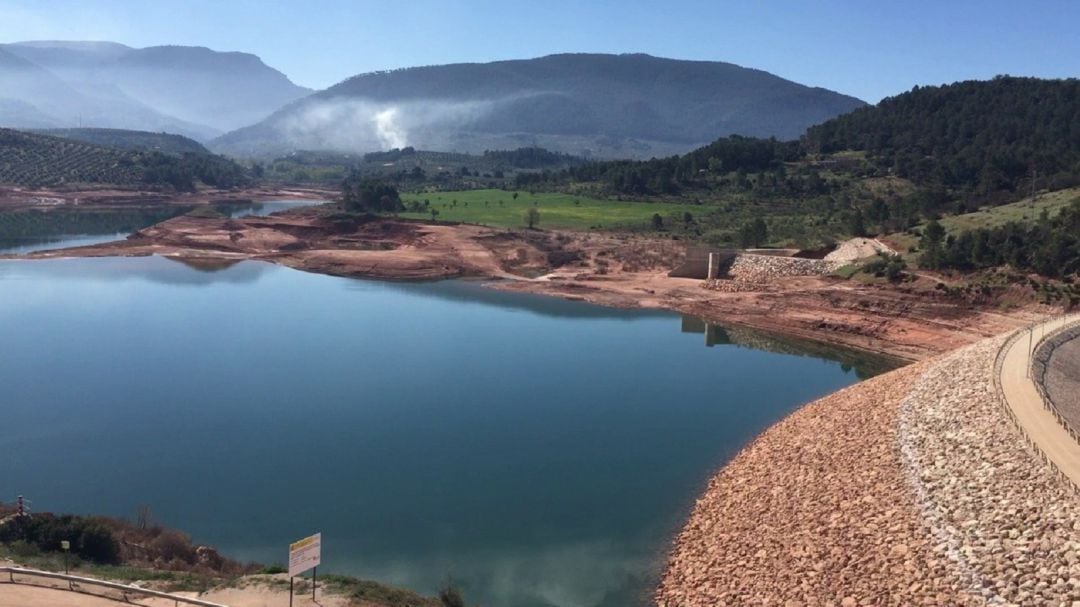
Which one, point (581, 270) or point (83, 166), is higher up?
point (83, 166)

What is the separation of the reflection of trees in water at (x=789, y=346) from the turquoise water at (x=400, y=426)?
0.33m

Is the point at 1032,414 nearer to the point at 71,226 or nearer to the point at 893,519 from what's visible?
the point at 893,519

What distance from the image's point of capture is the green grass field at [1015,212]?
53.4 metres

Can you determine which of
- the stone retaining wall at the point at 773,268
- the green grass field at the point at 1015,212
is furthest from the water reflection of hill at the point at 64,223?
the green grass field at the point at 1015,212

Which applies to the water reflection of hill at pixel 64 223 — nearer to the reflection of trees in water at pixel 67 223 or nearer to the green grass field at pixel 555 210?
the reflection of trees in water at pixel 67 223

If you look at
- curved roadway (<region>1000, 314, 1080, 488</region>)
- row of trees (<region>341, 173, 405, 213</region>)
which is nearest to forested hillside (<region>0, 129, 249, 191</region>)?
row of trees (<region>341, 173, 405, 213</region>)

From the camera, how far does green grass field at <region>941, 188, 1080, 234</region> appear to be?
53.4 metres

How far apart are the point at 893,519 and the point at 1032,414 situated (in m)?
6.54

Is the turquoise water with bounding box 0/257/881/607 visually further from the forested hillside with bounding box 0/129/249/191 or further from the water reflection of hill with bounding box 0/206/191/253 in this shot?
the forested hillside with bounding box 0/129/249/191

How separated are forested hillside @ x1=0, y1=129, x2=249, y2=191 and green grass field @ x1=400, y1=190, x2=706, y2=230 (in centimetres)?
4660

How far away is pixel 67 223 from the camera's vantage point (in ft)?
295

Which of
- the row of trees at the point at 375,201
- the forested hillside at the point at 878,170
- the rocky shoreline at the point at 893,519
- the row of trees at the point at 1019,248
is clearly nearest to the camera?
the rocky shoreline at the point at 893,519

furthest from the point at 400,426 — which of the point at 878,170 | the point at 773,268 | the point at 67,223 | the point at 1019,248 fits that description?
the point at 67,223

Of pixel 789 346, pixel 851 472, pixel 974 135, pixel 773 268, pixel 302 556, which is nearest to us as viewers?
pixel 302 556
